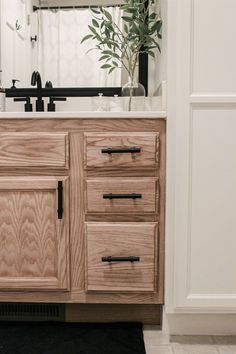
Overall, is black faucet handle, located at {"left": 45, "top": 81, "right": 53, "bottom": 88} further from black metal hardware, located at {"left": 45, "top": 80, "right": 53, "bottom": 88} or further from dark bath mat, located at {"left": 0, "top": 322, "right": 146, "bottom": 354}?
dark bath mat, located at {"left": 0, "top": 322, "right": 146, "bottom": 354}

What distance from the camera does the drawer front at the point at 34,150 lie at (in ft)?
5.39

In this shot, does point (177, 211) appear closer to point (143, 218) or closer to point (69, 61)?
point (143, 218)

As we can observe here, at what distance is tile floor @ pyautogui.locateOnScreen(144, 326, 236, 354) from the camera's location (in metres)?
1.57

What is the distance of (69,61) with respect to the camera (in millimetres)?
2170

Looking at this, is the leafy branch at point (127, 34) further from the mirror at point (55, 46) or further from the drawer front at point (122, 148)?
the drawer front at point (122, 148)

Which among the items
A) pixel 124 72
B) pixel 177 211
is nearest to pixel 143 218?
pixel 177 211

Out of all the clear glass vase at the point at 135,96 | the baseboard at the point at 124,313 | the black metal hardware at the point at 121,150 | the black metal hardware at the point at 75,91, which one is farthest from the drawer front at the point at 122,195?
the black metal hardware at the point at 75,91

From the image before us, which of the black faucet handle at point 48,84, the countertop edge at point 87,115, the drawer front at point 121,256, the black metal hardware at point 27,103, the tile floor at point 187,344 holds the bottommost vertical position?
the tile floor at point 187,344

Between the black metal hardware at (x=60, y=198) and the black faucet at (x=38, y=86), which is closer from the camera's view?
the black metal hardware at (x=60, y=198)

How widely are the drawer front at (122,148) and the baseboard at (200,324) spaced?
62 centimetres

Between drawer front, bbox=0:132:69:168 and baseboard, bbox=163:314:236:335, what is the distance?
75 cm

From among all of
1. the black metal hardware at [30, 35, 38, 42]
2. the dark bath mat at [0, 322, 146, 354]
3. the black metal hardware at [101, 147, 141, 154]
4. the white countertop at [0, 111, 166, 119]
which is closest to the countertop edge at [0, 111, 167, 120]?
the white countertop at [0, 111, 166, 119]

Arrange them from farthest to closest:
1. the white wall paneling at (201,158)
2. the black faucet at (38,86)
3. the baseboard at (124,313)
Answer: the black faucet at (38,86) → the baseboard at (124,313) → the white wall paneling at (201,158)

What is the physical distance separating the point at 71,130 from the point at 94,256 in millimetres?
498
